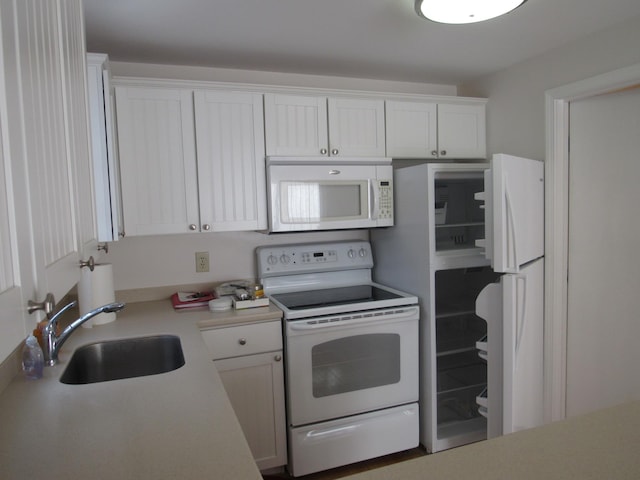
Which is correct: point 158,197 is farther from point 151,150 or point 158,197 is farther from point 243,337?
point 243,337

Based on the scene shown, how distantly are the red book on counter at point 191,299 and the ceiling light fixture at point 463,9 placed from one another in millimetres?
1788

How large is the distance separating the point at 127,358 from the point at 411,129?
2032 millimetres

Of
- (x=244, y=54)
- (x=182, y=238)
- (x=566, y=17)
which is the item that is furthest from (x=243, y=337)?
(x=566, y=17)

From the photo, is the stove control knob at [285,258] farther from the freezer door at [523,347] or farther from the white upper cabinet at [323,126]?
the freezer door at [523,347]

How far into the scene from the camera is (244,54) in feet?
8.06

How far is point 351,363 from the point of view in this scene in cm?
244

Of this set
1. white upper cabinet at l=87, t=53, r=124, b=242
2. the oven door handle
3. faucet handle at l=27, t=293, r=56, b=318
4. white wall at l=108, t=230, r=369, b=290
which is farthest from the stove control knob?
faucet handle at l=27, t=293, r=56, b=318

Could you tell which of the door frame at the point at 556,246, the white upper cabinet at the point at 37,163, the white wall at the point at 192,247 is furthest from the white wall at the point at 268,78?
the white upper cabinet at the point at 37,163

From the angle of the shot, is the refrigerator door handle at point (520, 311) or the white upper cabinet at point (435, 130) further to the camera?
the white upper cabinet at point (435, 130)

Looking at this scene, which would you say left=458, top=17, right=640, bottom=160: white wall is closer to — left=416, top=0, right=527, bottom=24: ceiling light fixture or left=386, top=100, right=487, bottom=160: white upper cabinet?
left=386, top=100, right=487, bottom=160: white upper cabinet

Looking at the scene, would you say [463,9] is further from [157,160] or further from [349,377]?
[349,377]

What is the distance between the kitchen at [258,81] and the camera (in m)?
2.48

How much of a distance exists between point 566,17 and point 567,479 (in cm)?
204

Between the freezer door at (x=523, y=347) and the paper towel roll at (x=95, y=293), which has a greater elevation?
the paper towel roll at (x=95, y=293)
